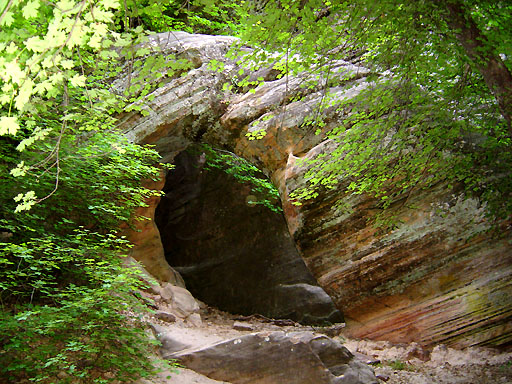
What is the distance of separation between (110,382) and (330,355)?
350 centimetres

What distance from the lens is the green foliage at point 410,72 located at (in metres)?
3.97

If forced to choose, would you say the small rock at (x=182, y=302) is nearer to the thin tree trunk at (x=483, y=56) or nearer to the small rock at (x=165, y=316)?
the small rock at (x=165, y=316)

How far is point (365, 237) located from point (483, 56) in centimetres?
469

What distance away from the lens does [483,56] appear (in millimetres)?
4004

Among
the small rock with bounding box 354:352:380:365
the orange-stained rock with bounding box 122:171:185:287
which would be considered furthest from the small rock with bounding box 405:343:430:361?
the orange-stained rock with bounding box 122:171:185:287

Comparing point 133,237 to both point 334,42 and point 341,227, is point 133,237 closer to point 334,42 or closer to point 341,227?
point 341,227

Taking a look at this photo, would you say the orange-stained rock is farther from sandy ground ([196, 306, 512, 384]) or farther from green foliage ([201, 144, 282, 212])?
sandy ground ([196, 306, 512, 384])

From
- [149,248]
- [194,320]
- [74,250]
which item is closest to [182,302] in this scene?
[194,320]

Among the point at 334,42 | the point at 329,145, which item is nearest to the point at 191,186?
the point at 329,145

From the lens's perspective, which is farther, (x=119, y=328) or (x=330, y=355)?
(x=330, y=355)

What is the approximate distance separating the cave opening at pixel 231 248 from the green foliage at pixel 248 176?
253 millimetres

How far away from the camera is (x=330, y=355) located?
253 inches

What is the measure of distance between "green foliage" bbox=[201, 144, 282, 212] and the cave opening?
25cm

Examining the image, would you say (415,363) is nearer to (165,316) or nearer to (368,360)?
(368,360)
